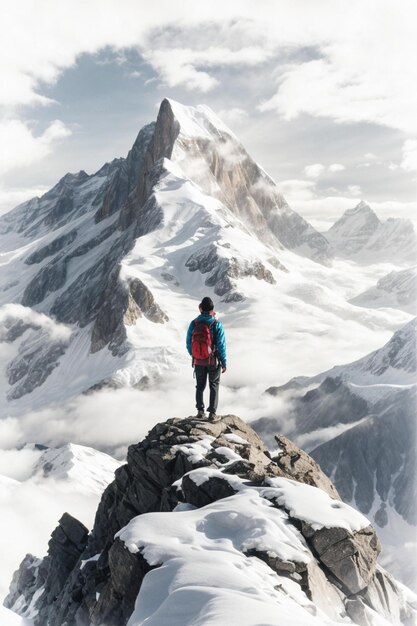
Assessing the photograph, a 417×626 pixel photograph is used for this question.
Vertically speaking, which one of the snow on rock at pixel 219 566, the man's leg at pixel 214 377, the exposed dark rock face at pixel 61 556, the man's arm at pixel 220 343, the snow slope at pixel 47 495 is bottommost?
the snow slope at pixel 47 495

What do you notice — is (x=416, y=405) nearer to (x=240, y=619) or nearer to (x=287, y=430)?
(x=287, y=430)

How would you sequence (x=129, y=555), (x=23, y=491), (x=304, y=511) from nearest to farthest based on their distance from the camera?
1. (x=129, y=555)
2. (x=304, y=511)
3. (x=23, y=491)

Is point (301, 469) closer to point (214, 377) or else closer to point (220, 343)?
point (214, 377)

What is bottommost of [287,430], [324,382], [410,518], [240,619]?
[410,518]

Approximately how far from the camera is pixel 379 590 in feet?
54.3

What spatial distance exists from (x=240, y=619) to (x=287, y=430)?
185495 mm

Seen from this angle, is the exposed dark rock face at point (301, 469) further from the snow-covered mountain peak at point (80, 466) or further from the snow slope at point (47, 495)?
the snow-covered mountain peak at point (80, 466)

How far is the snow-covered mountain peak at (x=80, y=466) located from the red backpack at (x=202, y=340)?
154m

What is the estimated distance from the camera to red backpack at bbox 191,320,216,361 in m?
21.9

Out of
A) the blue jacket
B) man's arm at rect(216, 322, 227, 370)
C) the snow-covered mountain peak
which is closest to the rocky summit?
man's arm at rect(216, 322, 227, 370)

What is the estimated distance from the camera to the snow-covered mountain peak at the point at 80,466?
169 meters

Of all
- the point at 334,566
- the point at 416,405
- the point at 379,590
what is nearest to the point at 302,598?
the point at 334,566

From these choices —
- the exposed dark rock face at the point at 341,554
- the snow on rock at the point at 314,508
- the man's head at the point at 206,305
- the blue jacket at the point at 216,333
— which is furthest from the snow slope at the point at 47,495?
the exposed dark rock face at the point at 341,554

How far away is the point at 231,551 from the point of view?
13539mm
